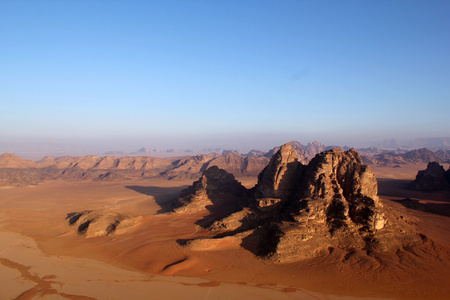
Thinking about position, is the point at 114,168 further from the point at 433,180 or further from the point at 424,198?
the point at 433,180

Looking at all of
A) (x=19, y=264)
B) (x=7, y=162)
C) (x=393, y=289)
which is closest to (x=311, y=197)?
(x=393, y=289)

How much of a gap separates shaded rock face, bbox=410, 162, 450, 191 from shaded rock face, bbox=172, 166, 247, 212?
Result: 36042 millimetres

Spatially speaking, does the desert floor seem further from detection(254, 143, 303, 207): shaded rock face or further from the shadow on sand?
detection(254, 143, 303, 207): shaded rock face

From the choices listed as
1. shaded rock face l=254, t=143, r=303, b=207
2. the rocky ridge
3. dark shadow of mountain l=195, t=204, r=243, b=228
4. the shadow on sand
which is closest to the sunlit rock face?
shaded rock face l=254, t=143, r=303, b=207

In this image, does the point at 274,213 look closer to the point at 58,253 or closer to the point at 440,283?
the point at 440,283

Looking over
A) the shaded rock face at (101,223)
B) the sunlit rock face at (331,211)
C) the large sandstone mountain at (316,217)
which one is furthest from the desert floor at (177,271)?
the sunlit rock face at (331,211)

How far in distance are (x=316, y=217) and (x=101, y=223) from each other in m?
21.4

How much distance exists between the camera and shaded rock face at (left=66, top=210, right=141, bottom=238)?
2486 centimetres

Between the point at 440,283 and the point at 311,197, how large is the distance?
9.70 metres

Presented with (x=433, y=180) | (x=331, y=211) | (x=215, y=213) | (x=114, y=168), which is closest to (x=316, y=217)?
(x=331, y=211)

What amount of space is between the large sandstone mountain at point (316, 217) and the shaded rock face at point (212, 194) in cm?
520

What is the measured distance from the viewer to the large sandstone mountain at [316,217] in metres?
18.8

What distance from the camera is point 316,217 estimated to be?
20500 millimetres

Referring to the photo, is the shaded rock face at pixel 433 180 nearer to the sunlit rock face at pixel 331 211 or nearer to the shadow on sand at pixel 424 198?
the shadow on sand at pixel 424 198
